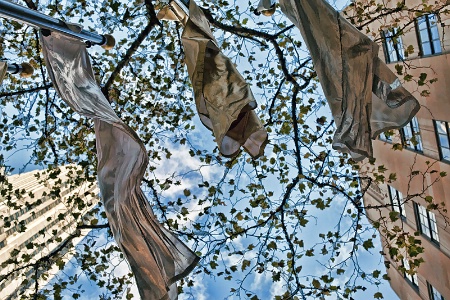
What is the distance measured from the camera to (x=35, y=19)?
3.53 m

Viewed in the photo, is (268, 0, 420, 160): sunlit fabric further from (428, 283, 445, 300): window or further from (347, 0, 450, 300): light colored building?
(428, 283, 445, 300): window

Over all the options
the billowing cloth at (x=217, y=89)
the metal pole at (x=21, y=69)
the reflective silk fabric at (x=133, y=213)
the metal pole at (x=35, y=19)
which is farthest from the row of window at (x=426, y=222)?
the metal pole at (x=21, y=69)

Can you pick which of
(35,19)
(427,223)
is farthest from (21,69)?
(427,223)

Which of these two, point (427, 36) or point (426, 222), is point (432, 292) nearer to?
point (426, 222)

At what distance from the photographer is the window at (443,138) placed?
9180 mm

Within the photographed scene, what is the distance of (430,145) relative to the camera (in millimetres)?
10164

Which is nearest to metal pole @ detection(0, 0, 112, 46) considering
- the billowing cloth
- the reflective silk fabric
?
the reflective silk fabric

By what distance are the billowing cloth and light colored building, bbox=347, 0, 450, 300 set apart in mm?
4298

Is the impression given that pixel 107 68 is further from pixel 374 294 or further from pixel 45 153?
pixel 374 294

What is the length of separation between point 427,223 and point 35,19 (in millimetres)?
11345

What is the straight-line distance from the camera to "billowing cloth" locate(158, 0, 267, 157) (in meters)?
3.13

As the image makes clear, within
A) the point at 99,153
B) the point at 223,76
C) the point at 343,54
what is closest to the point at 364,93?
the point at 343,54

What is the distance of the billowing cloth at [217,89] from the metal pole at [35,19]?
122cm

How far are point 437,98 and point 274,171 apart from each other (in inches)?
154
